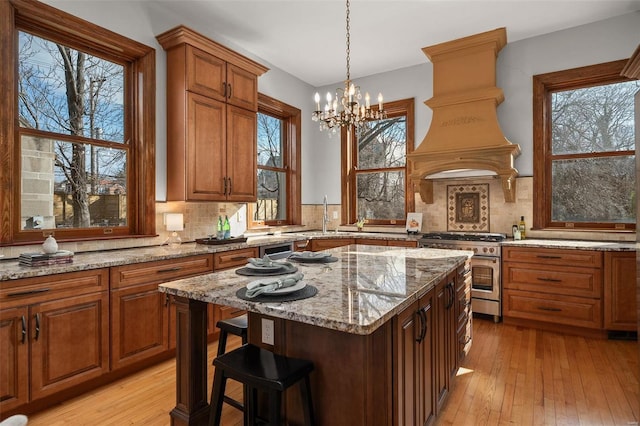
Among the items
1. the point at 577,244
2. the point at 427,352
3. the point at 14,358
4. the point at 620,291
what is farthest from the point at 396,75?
the point at 14,358

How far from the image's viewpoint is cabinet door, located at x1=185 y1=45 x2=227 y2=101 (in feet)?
11.5

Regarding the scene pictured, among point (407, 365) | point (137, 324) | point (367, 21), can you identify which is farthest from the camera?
point (367, 21)

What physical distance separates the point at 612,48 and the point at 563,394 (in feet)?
11.9

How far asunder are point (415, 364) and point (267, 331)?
0.70 m

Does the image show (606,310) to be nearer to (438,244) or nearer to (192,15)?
(438,244)

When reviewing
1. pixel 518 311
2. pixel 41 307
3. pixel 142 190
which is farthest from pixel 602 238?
pixel 41 307

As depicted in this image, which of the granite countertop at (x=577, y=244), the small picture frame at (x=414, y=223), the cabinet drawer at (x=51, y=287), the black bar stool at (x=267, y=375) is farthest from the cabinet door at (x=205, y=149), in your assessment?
the granite countertop at (x=577, y=244)

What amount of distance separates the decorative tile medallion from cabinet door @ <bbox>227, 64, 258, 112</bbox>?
2723 mm

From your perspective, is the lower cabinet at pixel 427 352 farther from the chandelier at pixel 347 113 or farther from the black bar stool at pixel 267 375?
the chandelier at pixel 347 113

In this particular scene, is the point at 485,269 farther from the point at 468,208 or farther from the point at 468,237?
the point at 468,208

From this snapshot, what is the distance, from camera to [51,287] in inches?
90.3

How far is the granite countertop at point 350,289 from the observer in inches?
50.9

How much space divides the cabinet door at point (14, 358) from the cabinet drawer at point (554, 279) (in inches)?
162

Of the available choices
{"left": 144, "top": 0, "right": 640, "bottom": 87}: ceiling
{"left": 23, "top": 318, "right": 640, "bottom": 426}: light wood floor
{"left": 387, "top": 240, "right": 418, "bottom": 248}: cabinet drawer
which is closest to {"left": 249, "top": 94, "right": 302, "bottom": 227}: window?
{"left": 144, "top": 0, "right": 640, "bottom": 87}: ceiling
